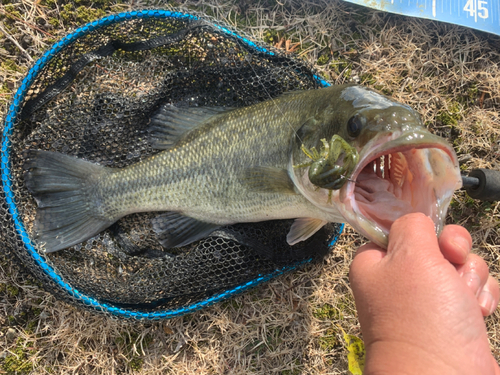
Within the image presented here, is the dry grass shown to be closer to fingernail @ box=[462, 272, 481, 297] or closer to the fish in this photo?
the fish

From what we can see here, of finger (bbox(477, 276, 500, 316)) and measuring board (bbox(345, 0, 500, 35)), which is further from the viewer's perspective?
measuring board (bbox(345, 0, 500, 35))

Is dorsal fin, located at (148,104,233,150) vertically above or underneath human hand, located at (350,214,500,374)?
underneath

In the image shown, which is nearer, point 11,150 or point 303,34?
point 11,150

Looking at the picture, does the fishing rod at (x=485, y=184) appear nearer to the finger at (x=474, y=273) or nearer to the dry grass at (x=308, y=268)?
the dry grass at (x=308, y=268)

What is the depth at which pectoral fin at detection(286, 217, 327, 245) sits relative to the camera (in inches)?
86.8

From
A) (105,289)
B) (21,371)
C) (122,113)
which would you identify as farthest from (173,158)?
(21,371)

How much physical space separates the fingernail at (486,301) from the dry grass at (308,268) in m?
1.19

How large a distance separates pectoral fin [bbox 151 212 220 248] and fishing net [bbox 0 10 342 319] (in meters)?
0.08

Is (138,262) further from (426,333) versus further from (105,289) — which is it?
(426,333)

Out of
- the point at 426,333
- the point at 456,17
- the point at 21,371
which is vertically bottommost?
the point at 21,371

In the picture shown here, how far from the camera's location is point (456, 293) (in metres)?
1.29

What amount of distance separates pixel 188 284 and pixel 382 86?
2.30 metres

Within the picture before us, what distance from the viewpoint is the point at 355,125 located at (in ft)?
5.41

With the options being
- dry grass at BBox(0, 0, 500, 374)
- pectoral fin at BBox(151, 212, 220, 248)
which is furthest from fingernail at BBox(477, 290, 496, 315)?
pectoral fin at BBox(151, 212, 220, 248)
